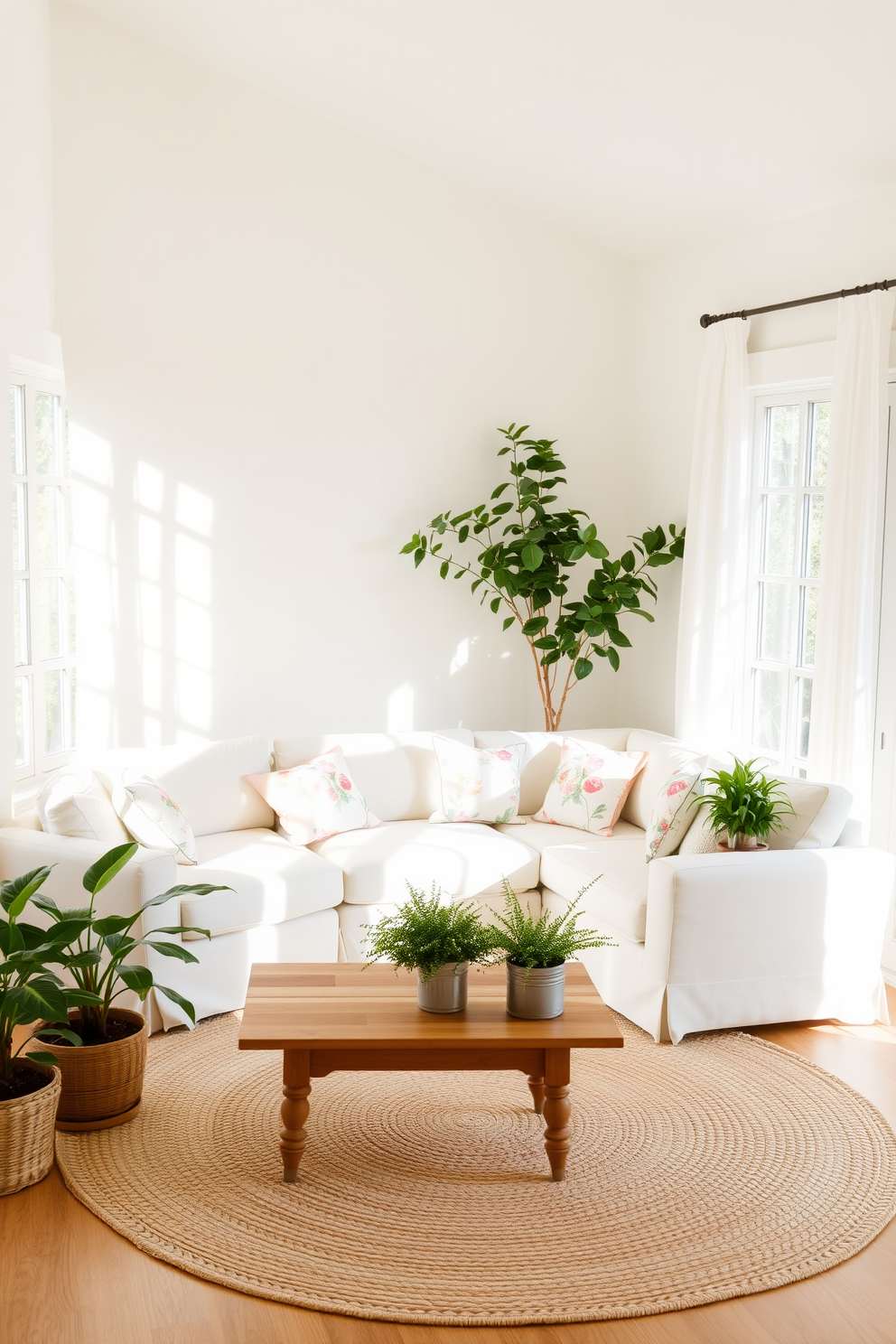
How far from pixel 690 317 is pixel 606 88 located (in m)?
1.39

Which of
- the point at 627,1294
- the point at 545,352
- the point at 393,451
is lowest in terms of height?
the point at 627,1294

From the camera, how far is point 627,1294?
2.45 meters

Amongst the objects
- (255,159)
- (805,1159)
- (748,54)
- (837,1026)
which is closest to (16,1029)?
(805,1159)

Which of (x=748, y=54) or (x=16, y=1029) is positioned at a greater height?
(x=748, y=54)

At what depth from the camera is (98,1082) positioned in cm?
308

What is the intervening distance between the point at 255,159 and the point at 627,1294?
4484 mm

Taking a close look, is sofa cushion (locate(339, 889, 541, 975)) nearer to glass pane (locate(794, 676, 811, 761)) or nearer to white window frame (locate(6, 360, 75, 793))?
white window frame (locate(6, 360, 75, 793))

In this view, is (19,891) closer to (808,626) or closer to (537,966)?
(537,966)

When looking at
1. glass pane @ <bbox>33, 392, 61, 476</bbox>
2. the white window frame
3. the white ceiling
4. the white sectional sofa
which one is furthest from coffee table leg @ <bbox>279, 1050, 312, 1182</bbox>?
the white ceiling

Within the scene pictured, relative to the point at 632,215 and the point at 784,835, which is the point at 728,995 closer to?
the point at 784,835

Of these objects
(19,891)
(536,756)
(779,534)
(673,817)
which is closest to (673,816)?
(673,817)

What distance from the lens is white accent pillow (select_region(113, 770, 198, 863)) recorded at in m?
3.90

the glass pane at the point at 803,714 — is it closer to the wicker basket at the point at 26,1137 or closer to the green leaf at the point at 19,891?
the green leaf at the point at 19,891

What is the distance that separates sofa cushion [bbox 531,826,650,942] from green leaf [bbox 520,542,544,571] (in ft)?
4.00
